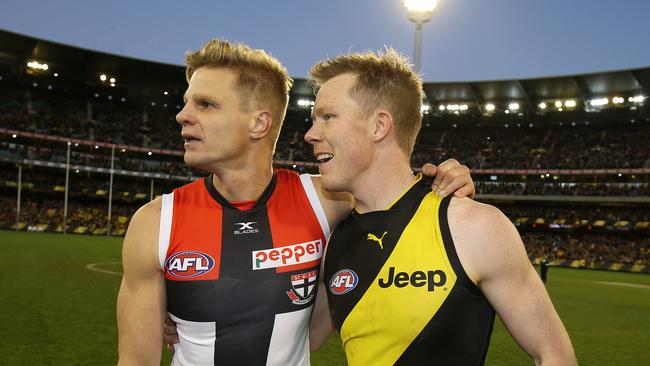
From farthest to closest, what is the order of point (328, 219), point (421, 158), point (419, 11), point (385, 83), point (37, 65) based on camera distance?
point (421, 158) < point (37, 65) < point (419, 11) < point (328, 219) < point (385, 83)

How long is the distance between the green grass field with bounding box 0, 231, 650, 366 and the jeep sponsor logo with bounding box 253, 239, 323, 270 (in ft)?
18.8

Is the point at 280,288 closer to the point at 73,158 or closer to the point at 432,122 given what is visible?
the point at 73,158

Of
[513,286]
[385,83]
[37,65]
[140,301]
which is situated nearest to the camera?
[513,286]

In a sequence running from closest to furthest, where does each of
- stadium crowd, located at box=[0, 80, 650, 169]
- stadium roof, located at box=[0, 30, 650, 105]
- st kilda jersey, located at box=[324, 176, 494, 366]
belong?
st kilda jersey, located at box=[324, 176, 494, 366], stadium roof, located at box=[0, 30, 650, 105], stadium crowd, located at box=[0, 80, 650, 169]

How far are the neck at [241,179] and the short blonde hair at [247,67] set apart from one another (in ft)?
1.02

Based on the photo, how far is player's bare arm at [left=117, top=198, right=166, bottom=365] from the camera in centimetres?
273

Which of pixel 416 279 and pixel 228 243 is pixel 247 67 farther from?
pixel 416 279

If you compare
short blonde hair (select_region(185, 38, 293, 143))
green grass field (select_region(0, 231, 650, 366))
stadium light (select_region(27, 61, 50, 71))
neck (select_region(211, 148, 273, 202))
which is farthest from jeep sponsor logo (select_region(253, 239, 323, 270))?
stadium light (select_region(27, 61, 50, 71))

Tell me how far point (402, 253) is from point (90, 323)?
9061 millimetres

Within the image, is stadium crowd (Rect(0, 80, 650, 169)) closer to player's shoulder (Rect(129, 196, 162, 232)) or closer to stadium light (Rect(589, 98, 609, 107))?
stadium light (Rect(589, 98, 609, 107))

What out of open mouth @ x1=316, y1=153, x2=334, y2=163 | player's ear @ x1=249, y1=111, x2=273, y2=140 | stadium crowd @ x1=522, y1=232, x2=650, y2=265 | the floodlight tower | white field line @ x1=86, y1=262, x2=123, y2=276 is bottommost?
stadium crowd @ x1=522, y1=232, x2=650, y2=265

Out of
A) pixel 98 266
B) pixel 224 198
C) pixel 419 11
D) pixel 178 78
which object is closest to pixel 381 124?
pixel 224 198

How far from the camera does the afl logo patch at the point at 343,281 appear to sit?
9.02 feet

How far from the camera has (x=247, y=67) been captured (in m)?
3.01
